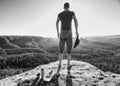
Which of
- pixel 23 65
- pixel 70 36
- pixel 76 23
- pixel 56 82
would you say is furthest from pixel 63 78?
pixel 23 65

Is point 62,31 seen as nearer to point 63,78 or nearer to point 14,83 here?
point 63,78

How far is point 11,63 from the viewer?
1415 inches

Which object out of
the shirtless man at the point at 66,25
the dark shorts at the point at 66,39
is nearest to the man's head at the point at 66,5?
the shirtless man at the point at 66,25

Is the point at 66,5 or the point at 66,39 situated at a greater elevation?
the point at 66,5

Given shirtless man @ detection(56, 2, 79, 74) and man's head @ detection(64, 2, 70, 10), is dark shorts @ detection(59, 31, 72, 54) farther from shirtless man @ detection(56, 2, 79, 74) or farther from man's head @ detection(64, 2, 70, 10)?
man's head @ detection(64, 2, 70, 10)

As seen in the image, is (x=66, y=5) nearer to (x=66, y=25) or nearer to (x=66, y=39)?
(x=66, y=25)

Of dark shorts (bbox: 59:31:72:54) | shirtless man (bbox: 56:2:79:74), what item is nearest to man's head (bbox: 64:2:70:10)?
shirtless man (bbox: 56:2:79:74)

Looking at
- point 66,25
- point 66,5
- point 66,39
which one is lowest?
point 66,39

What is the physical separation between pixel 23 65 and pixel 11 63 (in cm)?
347

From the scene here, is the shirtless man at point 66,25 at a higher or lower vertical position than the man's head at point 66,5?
lower

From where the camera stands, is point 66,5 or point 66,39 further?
point 66,39

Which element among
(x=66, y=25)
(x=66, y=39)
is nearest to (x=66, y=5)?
(x=66, y=25)

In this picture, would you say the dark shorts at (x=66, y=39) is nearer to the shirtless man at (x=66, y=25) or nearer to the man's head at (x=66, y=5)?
the shirtless man at (x=66, y=25)

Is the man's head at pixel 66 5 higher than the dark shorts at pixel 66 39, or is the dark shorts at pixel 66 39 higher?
the man's head at pixel 66 5
